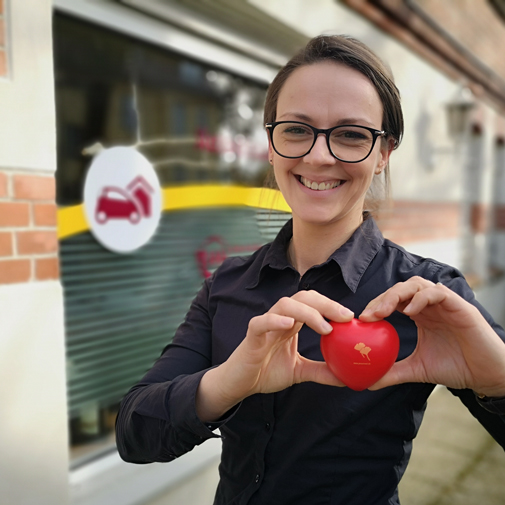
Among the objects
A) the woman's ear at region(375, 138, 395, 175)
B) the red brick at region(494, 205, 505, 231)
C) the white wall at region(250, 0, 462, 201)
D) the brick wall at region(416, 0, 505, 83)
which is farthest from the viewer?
the red brick at region(494, 205, 505, 231)

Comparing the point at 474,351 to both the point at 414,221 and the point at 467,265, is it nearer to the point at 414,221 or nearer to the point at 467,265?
the point at 414,221

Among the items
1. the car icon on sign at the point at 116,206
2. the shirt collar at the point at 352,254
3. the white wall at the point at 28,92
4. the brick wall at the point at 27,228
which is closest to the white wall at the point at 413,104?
the car icon on sign at the point at 116,206

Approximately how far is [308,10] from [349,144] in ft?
8.34

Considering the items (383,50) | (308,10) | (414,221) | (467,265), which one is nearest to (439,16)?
(383,50)

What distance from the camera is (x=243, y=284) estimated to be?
1.45 m

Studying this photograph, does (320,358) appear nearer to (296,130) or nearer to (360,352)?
(360,352)

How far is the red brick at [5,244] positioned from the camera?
1805mm

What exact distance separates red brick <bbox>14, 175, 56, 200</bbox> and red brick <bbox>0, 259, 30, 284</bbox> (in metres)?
0.24

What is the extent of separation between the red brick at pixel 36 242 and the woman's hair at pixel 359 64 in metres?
1.05

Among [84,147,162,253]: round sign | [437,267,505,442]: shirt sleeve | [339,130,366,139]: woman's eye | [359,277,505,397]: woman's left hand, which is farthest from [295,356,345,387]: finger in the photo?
[84,147,162,253]: round sign

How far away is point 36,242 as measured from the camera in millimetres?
1930

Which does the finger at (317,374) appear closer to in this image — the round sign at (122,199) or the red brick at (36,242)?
the red brick at (36,242)

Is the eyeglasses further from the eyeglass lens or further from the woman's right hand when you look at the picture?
the woman's right hand

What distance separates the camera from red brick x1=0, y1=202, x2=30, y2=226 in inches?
71.1
